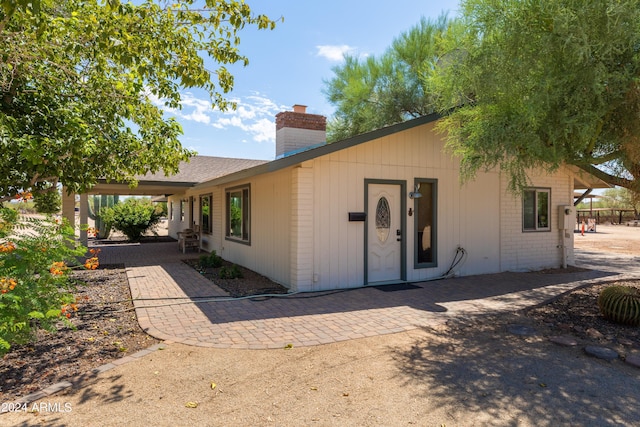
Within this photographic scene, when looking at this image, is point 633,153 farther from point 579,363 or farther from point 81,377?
point 81,377

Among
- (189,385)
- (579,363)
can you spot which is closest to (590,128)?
(579,363)

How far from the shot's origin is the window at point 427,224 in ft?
26.3

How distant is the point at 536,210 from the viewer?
9875mm

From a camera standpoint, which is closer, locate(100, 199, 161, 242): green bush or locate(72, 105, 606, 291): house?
locate(72, 105, 606, 291): house

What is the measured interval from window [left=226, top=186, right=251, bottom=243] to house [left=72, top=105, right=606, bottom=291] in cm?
3

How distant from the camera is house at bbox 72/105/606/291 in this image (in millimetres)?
6961

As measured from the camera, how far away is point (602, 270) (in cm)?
970

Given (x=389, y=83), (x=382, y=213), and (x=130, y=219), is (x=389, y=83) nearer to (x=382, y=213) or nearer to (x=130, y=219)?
(x=382, y=213)

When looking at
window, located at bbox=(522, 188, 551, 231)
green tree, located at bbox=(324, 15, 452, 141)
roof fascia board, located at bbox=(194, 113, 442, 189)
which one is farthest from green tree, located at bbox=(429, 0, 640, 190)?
green tree, located at bbox=(324, 15, 452, 141)

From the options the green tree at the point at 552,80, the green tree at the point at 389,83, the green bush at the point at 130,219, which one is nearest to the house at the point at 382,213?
the green tree at the point at 552,80

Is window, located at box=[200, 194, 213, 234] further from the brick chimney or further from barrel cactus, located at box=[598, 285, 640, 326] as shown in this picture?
barrel cactus, located at box=[598, 285, 640, 326]

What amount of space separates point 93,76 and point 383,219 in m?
5.26

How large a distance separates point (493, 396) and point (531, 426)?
435 mm

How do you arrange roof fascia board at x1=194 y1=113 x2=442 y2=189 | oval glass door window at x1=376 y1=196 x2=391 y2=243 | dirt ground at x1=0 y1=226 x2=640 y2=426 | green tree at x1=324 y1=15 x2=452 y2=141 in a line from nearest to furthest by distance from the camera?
dirt ground at x1=0 y1=226 x2=640 y2=426
roof fascia board at x1=194 y1=113 x2=442 y2=189
oval glass door window at x1=376 y1=196 x2=391 y2=243
green tree at x1=324 y1=15 x2=452 y2=141
